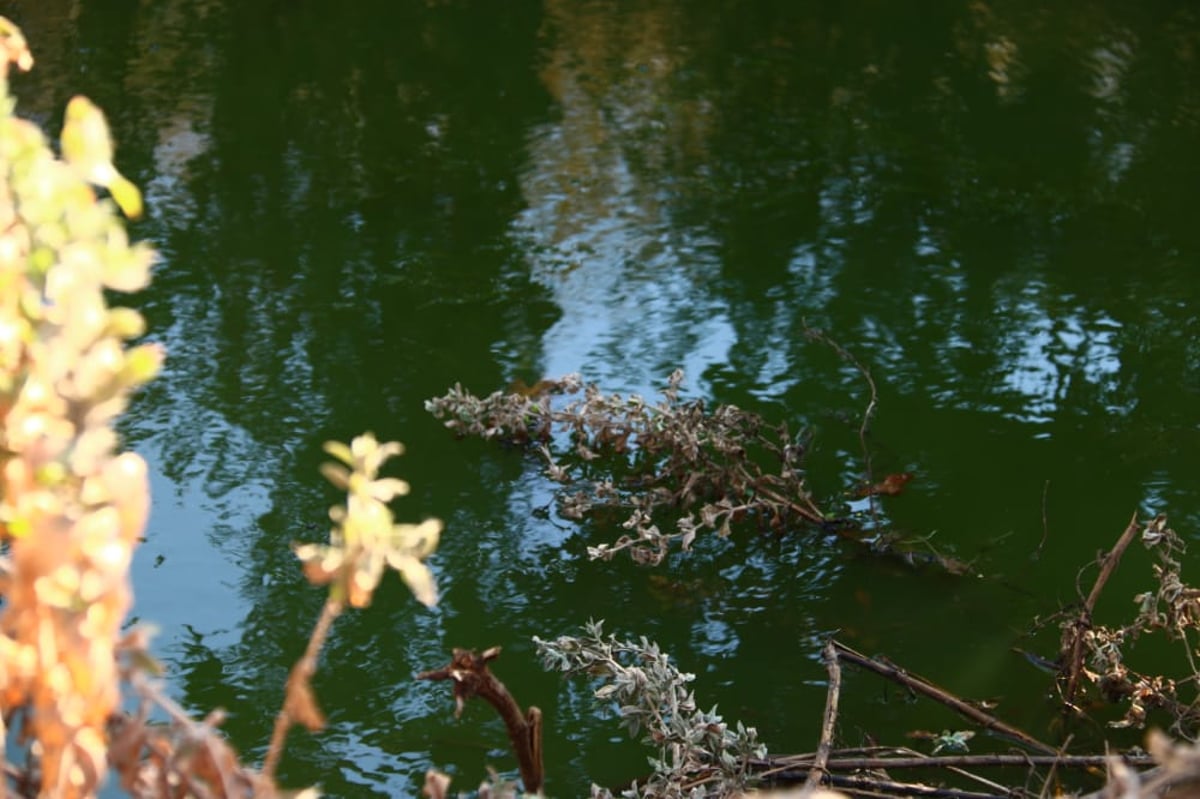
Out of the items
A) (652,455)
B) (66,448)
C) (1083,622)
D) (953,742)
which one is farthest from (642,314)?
(66,448)

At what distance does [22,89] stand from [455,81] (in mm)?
1941

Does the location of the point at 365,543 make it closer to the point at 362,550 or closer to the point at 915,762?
the point at 362,550

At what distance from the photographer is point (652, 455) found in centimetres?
322

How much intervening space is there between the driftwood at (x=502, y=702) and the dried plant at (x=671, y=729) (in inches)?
26.6

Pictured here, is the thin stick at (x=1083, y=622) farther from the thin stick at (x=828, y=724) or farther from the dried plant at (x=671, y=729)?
the dried plant at (x=671, y=729)

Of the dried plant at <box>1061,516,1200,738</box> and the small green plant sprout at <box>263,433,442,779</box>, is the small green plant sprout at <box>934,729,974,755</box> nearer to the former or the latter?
the dried plant at <box>1061,516,1200,738</box>

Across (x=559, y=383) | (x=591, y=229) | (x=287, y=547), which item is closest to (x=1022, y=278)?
(x=591, y=229)

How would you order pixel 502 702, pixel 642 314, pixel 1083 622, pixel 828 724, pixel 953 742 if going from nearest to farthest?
pixel 502 702 → pixel 828 724 → pixel 953 742 → pixel 1083 622 → pixel 642 314

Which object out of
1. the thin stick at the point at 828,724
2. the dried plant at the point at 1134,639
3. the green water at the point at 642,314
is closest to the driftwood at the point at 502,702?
the thin stick at the point at 828,724

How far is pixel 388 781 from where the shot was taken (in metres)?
2.23

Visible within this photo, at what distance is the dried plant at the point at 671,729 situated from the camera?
6.45 ft

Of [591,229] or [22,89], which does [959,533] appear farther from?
[22,89]

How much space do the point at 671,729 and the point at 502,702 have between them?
86 centimetres

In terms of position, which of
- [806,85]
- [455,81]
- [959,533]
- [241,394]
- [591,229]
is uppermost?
[455,81]
